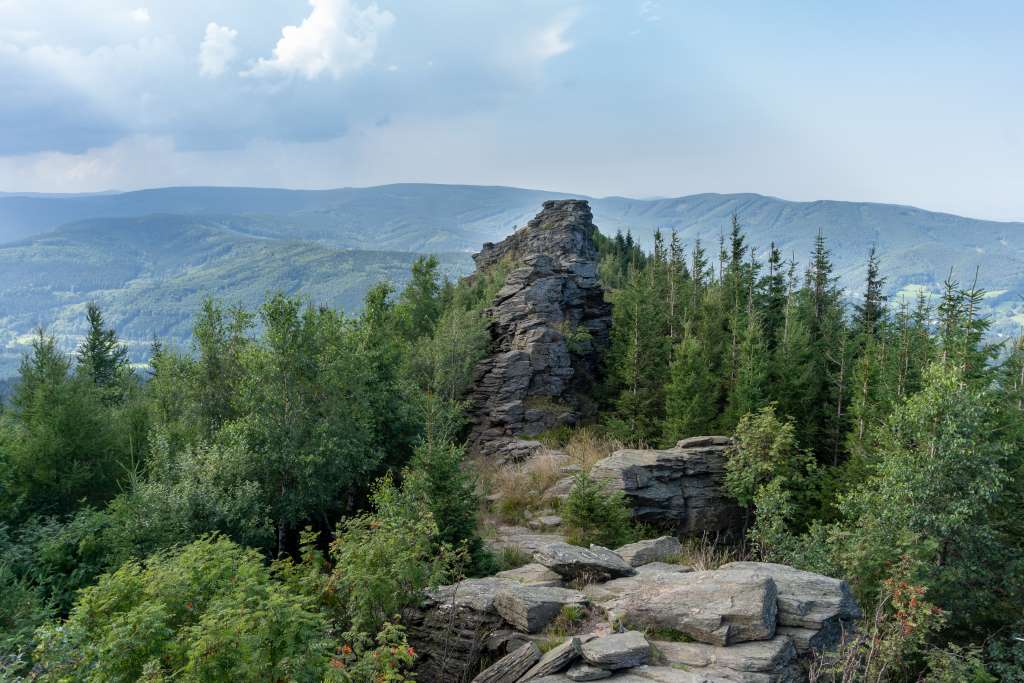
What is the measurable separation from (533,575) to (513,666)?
3453 mm

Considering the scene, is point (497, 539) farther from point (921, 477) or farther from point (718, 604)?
point (921, 477)

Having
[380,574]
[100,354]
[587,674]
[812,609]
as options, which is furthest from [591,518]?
[100,354]

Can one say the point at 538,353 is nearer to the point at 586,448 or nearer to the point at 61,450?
the point at 586,448

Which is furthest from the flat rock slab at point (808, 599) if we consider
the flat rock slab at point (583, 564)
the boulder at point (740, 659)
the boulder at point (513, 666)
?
the boulder at point (513, 666)

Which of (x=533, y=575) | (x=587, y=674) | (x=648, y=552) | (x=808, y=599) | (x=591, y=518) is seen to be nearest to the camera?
(x=587, y=674)

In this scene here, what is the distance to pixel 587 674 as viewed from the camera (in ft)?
28.3

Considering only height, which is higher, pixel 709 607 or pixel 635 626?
pixel 709 607

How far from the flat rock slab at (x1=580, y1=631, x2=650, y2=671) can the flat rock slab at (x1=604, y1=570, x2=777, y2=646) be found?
0.99 m

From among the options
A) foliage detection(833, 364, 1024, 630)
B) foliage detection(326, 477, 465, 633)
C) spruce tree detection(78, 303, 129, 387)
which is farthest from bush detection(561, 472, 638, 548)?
spruce tree detection(78, 303, 129, 387)

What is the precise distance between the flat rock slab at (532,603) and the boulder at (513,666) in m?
0.76

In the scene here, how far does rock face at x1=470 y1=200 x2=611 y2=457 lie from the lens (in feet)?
101

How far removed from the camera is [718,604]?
394 inches

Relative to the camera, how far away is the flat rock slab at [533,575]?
12287 millimetres

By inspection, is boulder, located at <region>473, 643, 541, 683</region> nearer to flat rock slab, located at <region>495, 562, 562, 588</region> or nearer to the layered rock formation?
the layered rock formation
